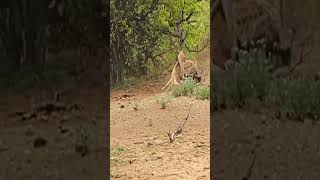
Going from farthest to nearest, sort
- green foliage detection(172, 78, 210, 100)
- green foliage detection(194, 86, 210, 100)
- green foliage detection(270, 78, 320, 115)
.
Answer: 1. green foliage detection(172, 78, 210, 100)
2. green foliage detection(194, 86, 210, 100)
3. green foliage detection(270, 78, 320, 115)

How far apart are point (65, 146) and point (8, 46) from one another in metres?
0.70

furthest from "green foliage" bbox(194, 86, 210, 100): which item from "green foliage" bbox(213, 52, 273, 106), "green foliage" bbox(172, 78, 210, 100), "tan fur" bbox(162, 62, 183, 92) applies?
"green foliage" bbox(213, 52, 273, 106)

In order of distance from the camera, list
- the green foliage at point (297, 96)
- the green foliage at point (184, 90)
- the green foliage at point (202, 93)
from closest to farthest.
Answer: the green foliage at point (297, 96), the green foliage at point (202, 93), the green foliage at point (184, 90)

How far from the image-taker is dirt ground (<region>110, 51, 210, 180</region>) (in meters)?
4.03

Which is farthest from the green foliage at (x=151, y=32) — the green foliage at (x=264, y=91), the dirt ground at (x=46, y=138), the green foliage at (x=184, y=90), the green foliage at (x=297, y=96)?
the green foliage at (x=297, y=96)

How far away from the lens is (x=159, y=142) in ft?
16.0

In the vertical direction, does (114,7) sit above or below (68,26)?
above

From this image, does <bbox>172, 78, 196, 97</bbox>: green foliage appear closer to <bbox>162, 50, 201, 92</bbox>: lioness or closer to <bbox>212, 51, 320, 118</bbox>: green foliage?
<bbox>162, 50, 201, 92</bbox>: lioness

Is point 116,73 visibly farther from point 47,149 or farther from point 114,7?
point 47,149

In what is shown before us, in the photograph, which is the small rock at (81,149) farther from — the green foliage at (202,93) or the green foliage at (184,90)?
the green foliage at (184,90)

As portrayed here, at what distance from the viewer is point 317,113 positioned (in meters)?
2.78

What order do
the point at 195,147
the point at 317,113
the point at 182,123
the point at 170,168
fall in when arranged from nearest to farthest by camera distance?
the point at 317,113 → the point at 170,168 → the point at 195,147 → the point at 182,123

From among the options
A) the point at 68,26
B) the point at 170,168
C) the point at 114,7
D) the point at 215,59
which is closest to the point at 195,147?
the point at 170,168

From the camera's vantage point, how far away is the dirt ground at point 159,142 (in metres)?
4.03
